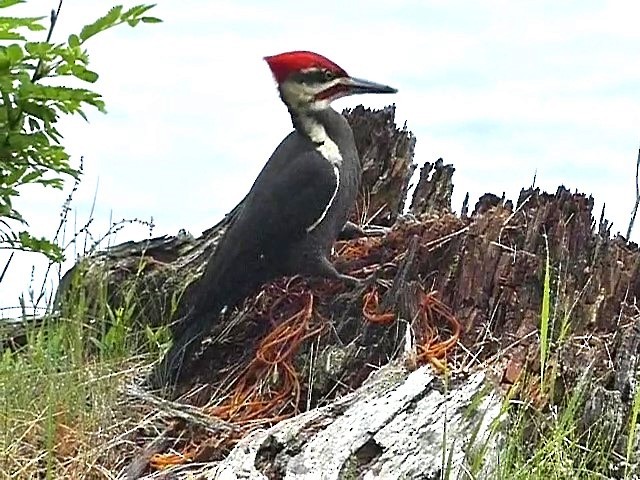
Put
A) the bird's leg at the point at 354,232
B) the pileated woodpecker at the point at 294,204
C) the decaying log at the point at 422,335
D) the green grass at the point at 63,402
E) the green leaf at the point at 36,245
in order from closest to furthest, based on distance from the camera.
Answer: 1. the green leaf at the point at 36,245
2. the decaying log at the point at 422,335
3. the green grass at the point at 63,402
4. the pileated woodpecker at the point at 294,204
5. the bird's leg at the point at 354,232

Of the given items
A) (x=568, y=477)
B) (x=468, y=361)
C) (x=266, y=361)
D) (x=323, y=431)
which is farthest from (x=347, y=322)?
(x=568, y=477)

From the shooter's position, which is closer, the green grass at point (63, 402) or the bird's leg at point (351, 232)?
the green grass at point (63, 402)

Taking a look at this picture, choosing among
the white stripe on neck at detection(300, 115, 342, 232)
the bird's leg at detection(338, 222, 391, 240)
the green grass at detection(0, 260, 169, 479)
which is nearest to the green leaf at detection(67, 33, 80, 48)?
the green grass at detection(0, 260, 169, 479)

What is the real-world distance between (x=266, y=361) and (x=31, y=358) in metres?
0.66

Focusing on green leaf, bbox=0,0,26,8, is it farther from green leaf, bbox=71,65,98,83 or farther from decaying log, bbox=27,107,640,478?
decaying log, bbox=27,107,640,478

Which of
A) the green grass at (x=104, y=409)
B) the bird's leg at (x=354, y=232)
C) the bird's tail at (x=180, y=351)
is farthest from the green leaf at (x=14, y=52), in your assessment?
the bird's leg at (x=354, y=232)

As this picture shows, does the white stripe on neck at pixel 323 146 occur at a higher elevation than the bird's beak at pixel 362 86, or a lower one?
lower

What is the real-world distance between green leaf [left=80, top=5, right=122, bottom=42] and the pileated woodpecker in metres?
1.48

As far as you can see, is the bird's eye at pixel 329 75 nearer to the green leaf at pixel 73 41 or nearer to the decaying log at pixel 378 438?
the decaying log at pixel 378 438

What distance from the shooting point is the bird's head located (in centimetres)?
362

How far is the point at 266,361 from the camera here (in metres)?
3.18

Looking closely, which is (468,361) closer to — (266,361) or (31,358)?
(266,361)

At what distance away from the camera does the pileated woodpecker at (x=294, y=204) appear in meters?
3.45

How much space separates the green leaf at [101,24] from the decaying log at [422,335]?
3.07 feet
